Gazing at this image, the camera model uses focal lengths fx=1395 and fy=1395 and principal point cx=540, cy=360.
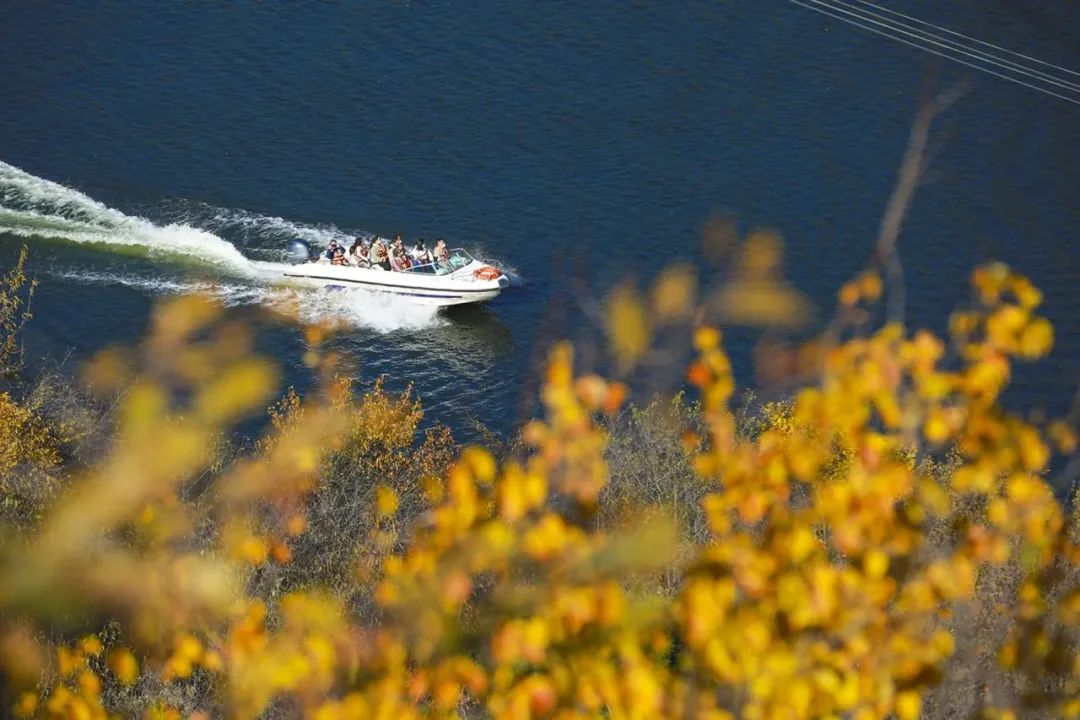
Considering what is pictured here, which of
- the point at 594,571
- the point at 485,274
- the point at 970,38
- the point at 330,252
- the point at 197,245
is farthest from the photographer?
the point at 970,38

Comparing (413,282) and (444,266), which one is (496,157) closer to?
(444,266)

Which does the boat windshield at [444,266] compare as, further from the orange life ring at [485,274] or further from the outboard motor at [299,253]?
the outboard motor at [299,253]

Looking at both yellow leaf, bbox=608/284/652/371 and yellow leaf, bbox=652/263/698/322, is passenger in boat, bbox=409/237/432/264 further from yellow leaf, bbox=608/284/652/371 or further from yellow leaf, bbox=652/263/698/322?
yellow leaf, bbox=652/263/698/322

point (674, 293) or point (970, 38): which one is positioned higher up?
point (970, 38)

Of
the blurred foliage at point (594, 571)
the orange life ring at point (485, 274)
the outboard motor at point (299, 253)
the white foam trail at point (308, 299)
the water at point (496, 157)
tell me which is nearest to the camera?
the blurred foliage at point (594, 571)

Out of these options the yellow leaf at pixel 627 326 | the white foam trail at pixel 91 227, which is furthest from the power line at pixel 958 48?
the white foam trail at pixel 91 227

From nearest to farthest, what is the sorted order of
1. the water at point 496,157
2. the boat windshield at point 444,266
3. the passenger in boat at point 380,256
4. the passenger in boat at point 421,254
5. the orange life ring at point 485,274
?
the orange life ring at point 485,274 < the boat windshield at point 444,266 < the passenger in boat at point 421,254 < the water at point 496,157 < the passenger in boat at point 380,256

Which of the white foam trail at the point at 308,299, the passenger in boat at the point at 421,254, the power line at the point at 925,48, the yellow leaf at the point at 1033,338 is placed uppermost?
the power line at the point at 925,48

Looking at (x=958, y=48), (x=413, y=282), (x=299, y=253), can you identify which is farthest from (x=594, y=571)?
(x=958, y=48)

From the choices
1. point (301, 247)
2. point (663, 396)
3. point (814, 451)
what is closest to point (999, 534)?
point (814, 451)
